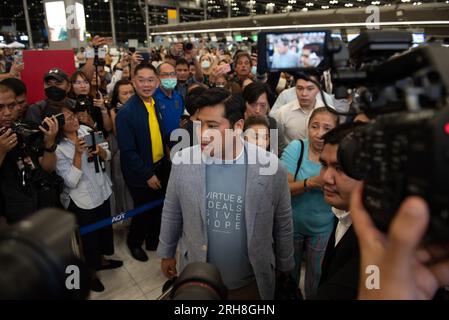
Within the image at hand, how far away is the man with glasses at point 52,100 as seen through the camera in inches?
90.5

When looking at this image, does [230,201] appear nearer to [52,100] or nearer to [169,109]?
[52,100]

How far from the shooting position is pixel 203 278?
640mm

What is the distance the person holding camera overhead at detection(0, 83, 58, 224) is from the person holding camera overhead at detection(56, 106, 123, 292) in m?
0.18

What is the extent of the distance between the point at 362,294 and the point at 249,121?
1.68 metres

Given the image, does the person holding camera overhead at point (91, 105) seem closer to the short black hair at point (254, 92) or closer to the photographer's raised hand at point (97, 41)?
the photographer's raised hand at point (97, 41)

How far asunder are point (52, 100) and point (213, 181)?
63.4 inches

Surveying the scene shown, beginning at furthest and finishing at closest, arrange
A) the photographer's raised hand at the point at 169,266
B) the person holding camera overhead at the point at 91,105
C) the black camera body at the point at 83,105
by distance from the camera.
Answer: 1. the person holding camera overhead at the point at 91,105
2. the black camera body at the point at 83,105
3. the photographer's raised hand at the point at 169,266

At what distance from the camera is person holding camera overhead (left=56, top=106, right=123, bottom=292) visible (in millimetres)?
2285

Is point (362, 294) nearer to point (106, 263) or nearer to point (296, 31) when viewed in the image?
point (296, 31)

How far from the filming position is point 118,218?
2639mm

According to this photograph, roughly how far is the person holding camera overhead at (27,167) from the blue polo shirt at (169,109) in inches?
43.2

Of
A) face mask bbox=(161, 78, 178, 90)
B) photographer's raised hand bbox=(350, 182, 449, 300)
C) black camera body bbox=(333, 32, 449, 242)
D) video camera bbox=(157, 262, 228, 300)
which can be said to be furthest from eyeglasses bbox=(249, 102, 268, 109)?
video camera bbox=(157, 262, 228, 300)

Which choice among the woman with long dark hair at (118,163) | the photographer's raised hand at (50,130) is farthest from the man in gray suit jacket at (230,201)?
the woman with long dark hair at (118,163)

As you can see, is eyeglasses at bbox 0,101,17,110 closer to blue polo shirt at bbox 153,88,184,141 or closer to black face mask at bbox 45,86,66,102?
black face mask at bbox 45,86,66,102
